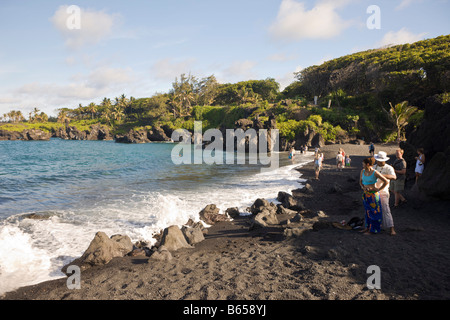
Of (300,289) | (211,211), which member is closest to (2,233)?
(211,211)

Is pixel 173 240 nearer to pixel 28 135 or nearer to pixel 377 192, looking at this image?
pixel 377 192

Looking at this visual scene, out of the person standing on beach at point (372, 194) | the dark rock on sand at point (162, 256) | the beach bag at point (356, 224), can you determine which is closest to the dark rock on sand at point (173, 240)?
A: the dark rock on sand at point (162, 256)

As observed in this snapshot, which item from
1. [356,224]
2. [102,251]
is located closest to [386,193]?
[356,224]

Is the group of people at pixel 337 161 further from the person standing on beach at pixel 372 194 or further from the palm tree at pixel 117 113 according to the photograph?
the palm tree at pixel 117 113

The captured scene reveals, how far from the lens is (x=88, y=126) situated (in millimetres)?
109875

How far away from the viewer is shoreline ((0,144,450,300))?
14.9 ft

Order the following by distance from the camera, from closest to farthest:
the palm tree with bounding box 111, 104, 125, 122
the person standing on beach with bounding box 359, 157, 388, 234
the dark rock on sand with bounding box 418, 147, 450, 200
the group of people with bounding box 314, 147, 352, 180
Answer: the person standing on beach with bounding box 359, 157, 388, 234 → the dark rock on sand with bounding box 418, 147, 450, 200 → the group of people with bounding box 314, 147, 352, 180 → the palm tree with bounding box 111, 104, 125, 122

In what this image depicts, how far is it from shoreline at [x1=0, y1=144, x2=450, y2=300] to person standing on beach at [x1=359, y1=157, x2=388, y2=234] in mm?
352

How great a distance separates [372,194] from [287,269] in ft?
9.86

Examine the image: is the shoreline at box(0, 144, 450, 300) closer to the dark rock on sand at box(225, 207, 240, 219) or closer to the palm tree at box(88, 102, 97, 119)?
the dark rock on sand at box(225, 207, 240, 219)

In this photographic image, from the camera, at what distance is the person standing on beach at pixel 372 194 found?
6.31m

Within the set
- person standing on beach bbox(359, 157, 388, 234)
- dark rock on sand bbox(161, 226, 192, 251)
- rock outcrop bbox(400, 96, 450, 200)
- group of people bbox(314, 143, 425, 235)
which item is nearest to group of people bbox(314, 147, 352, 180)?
rock outcrop bbox(400, 96, 450, 200)

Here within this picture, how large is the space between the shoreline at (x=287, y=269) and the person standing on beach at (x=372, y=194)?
35 cm

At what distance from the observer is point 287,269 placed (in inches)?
A: 214
